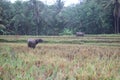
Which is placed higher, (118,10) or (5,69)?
(118,10)

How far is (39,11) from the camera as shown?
35.0 metres

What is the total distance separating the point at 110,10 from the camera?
105 feet

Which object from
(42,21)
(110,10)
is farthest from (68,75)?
(42,21)

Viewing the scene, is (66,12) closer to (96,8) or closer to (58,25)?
(58,25)

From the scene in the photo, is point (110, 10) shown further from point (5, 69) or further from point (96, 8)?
point (5, 69)

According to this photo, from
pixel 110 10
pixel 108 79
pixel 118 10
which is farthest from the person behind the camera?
pixel 110 10

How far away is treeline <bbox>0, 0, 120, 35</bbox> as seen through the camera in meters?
32.2

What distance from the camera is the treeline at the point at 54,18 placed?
3222 cm

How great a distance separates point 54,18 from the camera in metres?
36.8

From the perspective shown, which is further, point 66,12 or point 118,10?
point 66,12

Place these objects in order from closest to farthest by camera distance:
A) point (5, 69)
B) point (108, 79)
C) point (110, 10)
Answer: point (108, 79) → point (5, 69) → point (110, 10)

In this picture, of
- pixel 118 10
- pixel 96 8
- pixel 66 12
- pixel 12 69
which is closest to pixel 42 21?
pixel 66 12

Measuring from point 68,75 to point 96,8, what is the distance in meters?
27.6

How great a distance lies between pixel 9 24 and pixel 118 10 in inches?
653
